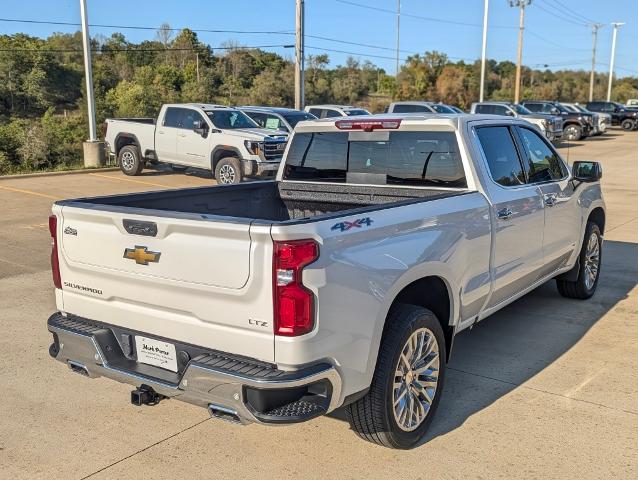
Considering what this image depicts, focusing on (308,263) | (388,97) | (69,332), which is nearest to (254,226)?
(308,263)

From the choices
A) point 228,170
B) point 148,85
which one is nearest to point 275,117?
point 228,170

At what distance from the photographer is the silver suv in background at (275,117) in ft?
56.3

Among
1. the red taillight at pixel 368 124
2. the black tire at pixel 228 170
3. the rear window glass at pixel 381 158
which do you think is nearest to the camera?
the rear window glass at pixel 381 158

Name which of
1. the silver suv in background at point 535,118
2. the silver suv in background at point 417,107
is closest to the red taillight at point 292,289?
the silver suv in background at point 417,107

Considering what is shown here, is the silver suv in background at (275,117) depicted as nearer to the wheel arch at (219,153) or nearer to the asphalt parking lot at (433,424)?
the wheel arch at (219,153)

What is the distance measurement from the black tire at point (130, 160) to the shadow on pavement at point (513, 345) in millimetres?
12499

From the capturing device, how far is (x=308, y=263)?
2840 mm

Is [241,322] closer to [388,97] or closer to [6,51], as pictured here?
[6,51]

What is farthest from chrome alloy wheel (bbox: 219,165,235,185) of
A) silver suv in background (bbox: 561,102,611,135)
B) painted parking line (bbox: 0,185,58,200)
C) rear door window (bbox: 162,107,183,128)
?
silver suv in background (bbox: 561,102,611,135)

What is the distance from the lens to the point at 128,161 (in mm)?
17172

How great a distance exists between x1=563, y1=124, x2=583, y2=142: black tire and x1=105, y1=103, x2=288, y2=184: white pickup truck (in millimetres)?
23612

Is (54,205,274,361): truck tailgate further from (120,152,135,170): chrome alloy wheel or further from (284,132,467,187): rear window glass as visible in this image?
(120,152,135,170): chrome alloy wheel

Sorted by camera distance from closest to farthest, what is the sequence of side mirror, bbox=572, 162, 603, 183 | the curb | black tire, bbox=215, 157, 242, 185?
side mirror, bbox=572, 162, 603, 183
black tire, bbox=215, 157, 242, 185
the curb

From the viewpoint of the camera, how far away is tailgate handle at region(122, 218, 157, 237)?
3.19 metres
